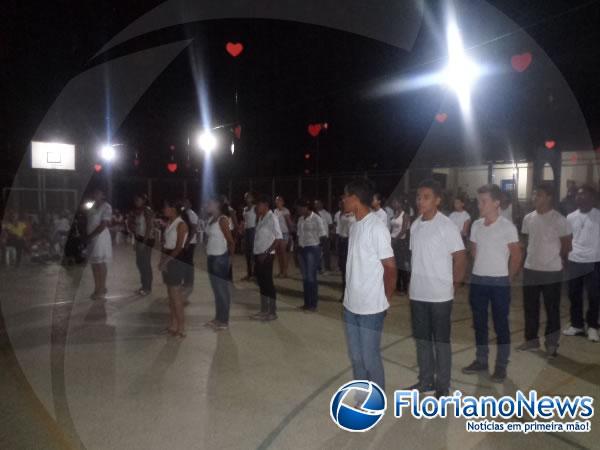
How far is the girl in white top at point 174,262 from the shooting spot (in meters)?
6.04

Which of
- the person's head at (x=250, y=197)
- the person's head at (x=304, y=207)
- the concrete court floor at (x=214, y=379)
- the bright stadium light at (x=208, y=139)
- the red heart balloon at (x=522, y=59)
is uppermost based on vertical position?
the red heart balloon at (x=522, y=59)

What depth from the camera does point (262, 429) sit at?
3.79 metres

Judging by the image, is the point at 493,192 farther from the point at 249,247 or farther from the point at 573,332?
the point at 249,247

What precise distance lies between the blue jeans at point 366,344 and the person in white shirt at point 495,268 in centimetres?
142

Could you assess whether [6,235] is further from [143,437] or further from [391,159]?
[391,159]

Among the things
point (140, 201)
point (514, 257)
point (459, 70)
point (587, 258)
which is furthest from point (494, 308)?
point (459, 70)

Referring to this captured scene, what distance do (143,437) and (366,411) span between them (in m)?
1.71

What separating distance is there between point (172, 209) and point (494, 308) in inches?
158

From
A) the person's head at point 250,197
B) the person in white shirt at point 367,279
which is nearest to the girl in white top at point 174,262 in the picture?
the person's head at point 250,197

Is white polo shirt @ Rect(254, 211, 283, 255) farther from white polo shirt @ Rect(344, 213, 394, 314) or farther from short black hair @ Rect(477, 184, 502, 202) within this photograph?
white polo shirt @ Rect(344, 213, 394, 314)

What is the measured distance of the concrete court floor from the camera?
12.0ft

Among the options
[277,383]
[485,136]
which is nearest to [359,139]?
[485,136]

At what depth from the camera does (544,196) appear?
5.34m

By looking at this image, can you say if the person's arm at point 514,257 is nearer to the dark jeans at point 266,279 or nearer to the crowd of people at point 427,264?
the crowd of people at point 427,264
